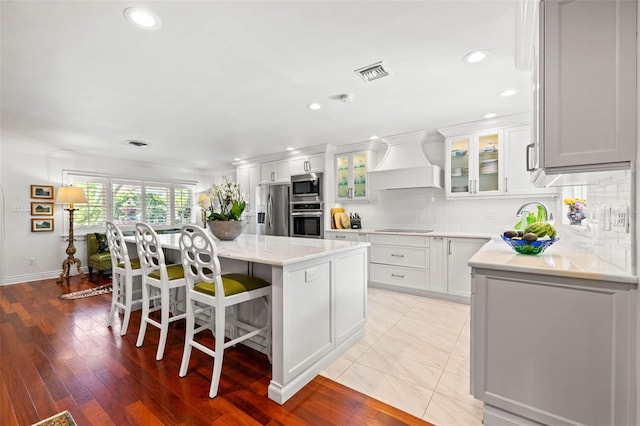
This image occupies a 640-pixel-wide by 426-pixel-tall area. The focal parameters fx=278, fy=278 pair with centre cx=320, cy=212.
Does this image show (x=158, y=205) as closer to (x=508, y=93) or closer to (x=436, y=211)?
(x=436, y=211)

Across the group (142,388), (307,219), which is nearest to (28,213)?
(307,219)

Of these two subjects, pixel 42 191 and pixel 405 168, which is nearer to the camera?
pixel 405 168

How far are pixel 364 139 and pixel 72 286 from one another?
5.24 m

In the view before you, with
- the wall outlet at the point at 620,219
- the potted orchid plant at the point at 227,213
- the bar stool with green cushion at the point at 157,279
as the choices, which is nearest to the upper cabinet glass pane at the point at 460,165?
the wall outlet at the point at 620,219

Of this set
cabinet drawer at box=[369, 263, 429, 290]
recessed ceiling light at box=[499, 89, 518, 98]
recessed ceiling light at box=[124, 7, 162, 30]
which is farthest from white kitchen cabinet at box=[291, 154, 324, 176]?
recessed ceiling light at box=[124, 7, 162, 30]

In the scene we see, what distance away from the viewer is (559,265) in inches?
56.9

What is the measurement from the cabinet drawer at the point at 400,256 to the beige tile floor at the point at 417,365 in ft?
2.35

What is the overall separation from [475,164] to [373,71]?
2.17 m

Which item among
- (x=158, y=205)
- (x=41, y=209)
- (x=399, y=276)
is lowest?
Result: (x=399, y=276)

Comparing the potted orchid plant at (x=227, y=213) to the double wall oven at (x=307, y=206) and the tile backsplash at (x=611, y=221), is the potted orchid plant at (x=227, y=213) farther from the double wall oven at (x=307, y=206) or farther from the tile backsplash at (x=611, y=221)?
the tile backsplash at (x=611, y=221)

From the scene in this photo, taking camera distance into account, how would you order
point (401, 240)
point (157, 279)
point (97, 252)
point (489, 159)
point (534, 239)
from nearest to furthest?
point (534, 239)
point (157, 279)
point (489, 159)
point (401, 240)
point (97, 252)

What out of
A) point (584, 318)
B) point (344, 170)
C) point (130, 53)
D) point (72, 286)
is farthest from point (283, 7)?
point (72, 286)

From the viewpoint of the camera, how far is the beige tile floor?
1.68 meters

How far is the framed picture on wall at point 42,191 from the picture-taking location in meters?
4.84
